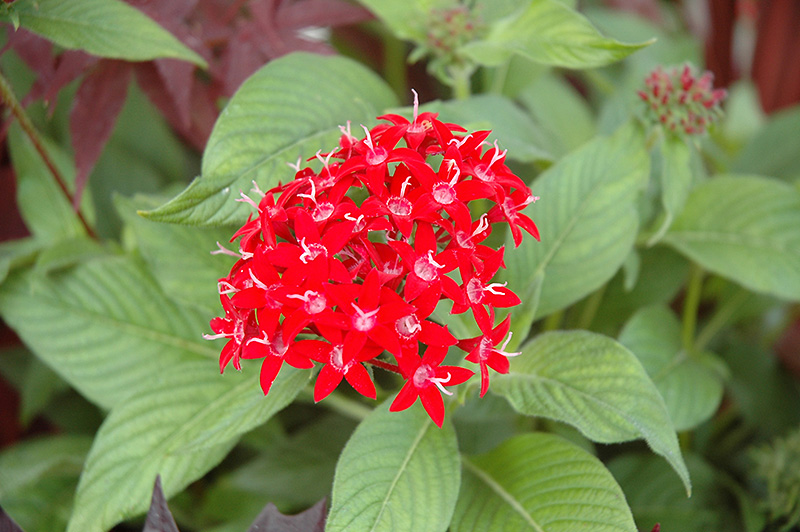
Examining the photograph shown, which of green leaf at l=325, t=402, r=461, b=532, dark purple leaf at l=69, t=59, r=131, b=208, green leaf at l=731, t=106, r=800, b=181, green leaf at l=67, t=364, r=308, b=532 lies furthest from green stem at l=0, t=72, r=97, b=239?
green leaf at l=731, t=106, r=800, b=181

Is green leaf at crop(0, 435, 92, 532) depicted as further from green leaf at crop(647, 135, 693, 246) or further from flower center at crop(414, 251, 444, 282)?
green leaf at crop(647, 135, 693, 246)

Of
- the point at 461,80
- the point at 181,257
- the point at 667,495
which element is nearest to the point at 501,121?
the point at 461,80

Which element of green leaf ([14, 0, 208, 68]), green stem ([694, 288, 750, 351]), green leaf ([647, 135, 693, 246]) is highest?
green leaf ([14, 0, 208, 68])

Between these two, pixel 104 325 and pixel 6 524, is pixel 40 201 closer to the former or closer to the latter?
pixel 104 325

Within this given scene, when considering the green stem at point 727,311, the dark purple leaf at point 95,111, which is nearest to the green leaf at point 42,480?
the dark purple leaf at point 95,111

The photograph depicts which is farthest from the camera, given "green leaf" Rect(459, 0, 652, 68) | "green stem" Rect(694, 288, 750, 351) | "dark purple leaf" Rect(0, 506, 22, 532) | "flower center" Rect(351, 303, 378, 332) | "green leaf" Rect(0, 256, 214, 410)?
"green stem" Rect(694, 288, 750, 351)
